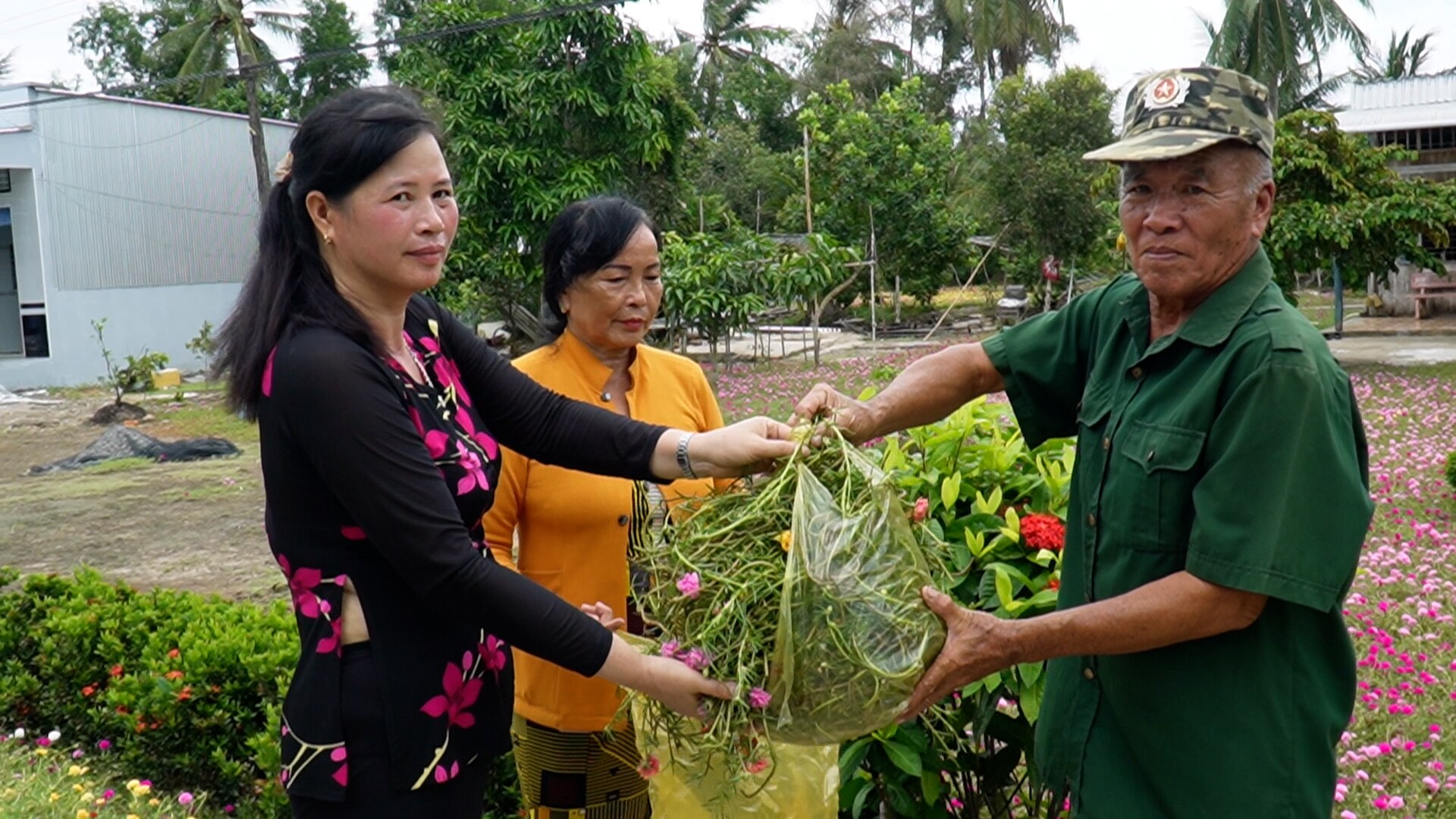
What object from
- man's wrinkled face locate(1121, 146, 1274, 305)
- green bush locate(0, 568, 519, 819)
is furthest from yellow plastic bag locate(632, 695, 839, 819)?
green bush locate(0, 568, 519, 819)

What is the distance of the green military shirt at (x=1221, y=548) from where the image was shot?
178 centimetres

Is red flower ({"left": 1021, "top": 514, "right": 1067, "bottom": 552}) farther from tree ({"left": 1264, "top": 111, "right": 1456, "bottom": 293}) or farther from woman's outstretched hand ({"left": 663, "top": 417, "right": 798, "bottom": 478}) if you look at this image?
tree ({"left": 1264, "top": 111, "right": 1456, "bottom": 293})

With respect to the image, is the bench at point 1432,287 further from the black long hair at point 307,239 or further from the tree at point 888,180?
the black long hair at point 307,239

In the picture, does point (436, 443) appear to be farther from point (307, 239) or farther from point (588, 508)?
point (588, 508)

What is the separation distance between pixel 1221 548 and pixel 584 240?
5.71 ft

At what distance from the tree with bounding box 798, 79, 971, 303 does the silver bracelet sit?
66.5 ft

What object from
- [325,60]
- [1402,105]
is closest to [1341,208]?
[1402,105]

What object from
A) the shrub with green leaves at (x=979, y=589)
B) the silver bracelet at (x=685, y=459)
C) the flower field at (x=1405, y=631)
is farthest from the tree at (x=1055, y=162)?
the silver bracelet at (x=685, y=459)

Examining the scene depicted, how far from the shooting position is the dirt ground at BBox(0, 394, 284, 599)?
7.91m

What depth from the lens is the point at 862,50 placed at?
3441cm

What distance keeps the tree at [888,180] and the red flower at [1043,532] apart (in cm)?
1994

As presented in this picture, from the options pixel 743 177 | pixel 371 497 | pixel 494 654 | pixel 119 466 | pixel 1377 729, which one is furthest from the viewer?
pixel 743 177

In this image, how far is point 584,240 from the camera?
304 centimetres

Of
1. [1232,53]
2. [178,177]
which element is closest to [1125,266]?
[1232,53]
